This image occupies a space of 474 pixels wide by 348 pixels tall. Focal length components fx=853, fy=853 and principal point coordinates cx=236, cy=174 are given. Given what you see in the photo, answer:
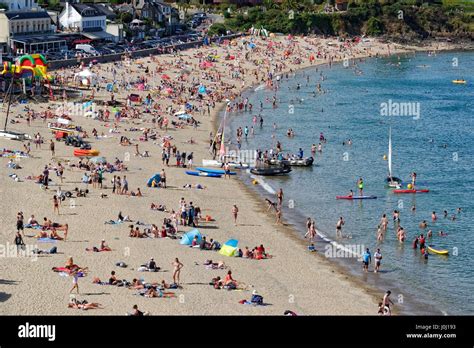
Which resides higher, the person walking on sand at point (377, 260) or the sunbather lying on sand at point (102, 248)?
the sunbather lying on sand at point (102, 248)

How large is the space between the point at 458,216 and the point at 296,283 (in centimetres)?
1313

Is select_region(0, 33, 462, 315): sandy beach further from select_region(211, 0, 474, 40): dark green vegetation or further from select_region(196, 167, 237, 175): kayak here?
select_region(211, 0, 474, 40): dark green vegetation

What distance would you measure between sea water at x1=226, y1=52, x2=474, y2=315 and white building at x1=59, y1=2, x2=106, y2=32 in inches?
841

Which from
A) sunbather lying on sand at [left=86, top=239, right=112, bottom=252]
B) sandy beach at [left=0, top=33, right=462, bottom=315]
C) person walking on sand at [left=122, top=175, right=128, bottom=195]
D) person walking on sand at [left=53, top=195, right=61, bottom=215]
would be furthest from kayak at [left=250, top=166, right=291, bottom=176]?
sunbather lying on sand at [left=86, top=239, right=112, bottom=252]

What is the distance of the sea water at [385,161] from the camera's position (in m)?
30.0

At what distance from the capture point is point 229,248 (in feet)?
98.2

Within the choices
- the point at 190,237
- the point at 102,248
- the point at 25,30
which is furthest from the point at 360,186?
the point at 25,30

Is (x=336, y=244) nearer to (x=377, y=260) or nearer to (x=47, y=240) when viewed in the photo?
(x=377, y=260)

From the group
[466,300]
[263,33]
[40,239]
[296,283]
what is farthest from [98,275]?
[263,33]

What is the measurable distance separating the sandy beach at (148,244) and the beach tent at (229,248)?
11.0 inches

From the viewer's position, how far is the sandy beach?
2450 centimetres

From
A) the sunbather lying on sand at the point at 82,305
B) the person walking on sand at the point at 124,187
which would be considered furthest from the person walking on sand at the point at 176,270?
the person walking on sand at the point at 124,187

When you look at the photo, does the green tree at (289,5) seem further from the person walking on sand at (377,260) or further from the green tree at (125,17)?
the person walking on sand at (377,260)

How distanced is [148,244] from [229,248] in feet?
9.45
